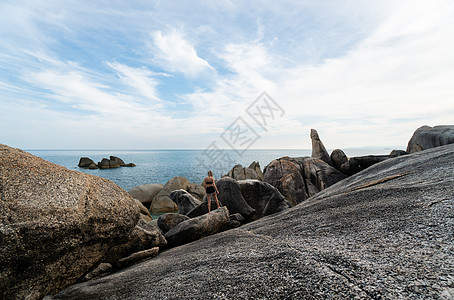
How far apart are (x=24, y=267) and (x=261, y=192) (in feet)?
37.6

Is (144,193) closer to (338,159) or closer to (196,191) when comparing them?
(196,191)

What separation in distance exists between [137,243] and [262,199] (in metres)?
8.01

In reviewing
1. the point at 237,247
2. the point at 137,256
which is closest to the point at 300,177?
the point at 137,256

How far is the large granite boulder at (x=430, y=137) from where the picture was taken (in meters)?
15.6

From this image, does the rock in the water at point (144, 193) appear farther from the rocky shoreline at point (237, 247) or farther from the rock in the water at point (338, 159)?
the rocky shoreline at point (237, 247)

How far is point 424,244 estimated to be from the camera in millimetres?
3832

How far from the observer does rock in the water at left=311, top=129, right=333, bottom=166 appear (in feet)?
88.6

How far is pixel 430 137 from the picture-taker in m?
17.5

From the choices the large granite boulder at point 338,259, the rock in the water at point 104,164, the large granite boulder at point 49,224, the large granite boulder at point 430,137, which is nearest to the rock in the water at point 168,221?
the large granite boulder at point 49,224

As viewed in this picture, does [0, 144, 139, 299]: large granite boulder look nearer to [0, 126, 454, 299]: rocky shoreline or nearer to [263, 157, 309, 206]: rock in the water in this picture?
[0, 126, 454, 299]: rocky shoreline

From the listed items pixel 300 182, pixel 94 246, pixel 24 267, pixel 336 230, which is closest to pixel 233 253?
pixel 336 230

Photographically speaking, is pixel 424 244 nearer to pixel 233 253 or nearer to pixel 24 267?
pixel 233 253

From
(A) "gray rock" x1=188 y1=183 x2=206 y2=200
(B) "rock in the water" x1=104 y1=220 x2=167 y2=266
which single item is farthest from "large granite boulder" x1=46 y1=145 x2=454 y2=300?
(A) "gray rock" x1=188 y1=183 x2=206 y2=200

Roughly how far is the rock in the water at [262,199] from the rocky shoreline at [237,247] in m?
6.02
